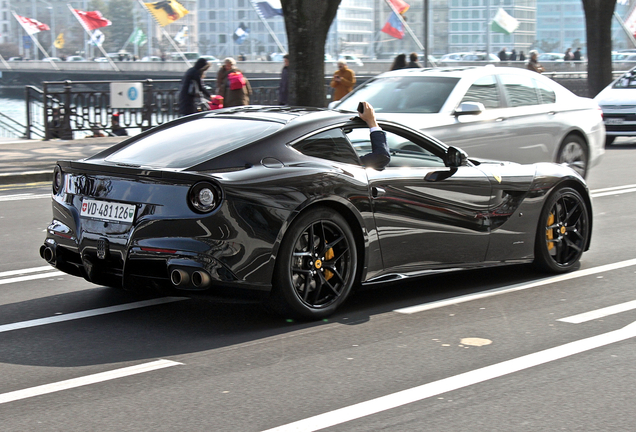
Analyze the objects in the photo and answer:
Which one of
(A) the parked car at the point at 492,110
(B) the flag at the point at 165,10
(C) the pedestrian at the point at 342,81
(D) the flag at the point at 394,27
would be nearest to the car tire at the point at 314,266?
(A) the parked car at the point at 492,110

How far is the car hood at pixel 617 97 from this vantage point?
19797mm

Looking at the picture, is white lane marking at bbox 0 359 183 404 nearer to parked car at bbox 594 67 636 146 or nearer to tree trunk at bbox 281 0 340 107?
tree trunk at bbox 281 0 340 107

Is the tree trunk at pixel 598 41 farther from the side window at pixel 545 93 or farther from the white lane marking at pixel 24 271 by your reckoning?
the white lane marking at pixel 24 271

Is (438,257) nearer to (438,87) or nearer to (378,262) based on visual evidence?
(378,262)

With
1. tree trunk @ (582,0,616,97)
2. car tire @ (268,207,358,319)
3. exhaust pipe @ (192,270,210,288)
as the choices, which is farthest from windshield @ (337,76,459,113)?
tree trunk @ (582,0,616,97)

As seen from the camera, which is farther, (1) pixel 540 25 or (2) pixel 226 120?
(1) pixel 540 25

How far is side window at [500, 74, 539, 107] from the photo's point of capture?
12.0 meters

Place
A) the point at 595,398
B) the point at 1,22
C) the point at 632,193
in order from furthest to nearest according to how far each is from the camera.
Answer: the point at 1,22, the point at 632,193, the point at 595,398

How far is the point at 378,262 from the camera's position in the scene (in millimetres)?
5883

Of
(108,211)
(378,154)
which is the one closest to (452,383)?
(378,154)

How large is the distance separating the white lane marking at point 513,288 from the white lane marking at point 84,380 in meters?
1.83

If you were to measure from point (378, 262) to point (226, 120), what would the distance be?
1.36 meters

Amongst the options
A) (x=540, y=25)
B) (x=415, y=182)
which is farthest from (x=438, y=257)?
(x=540, y=25)

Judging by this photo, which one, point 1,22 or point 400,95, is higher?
point 1,22
